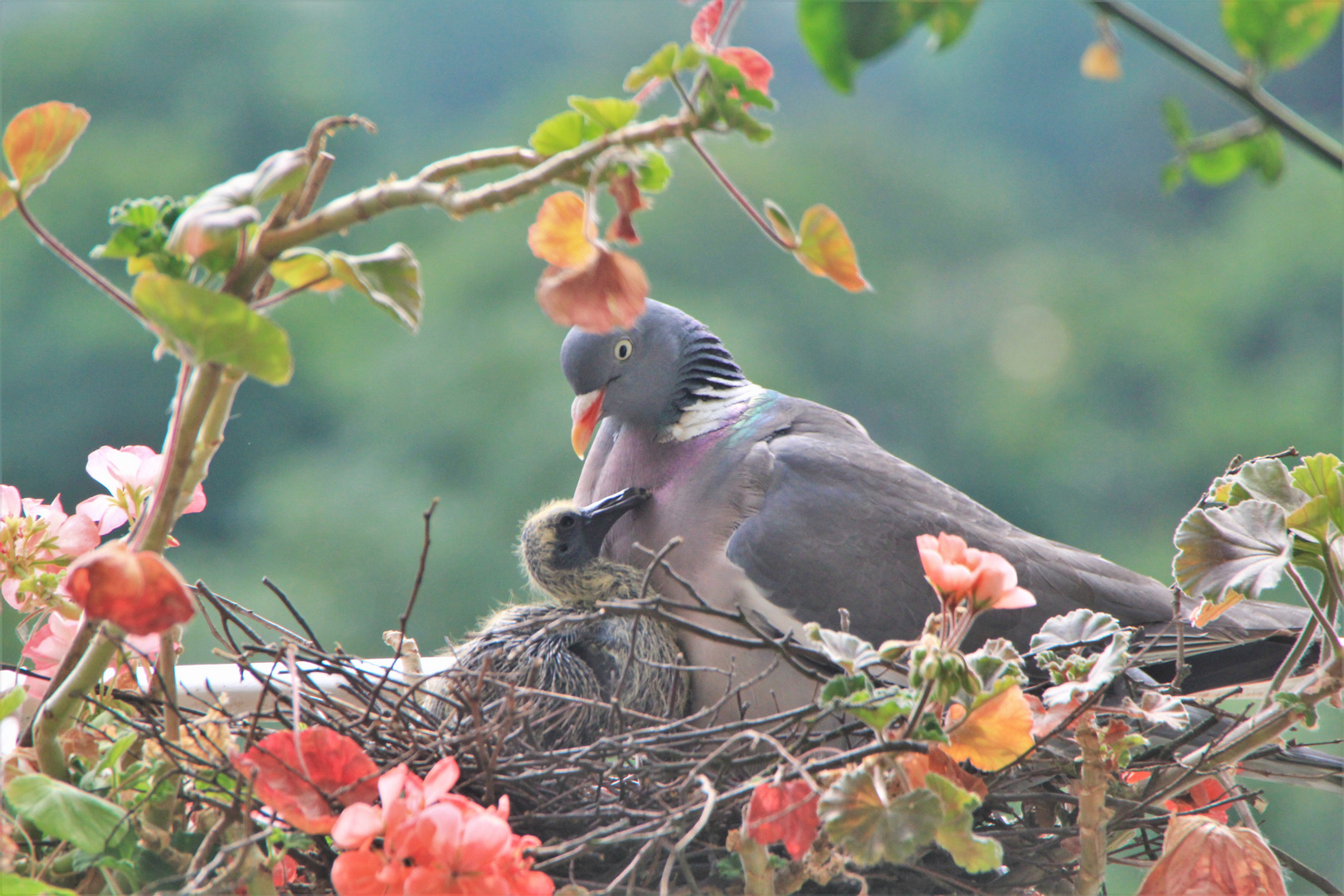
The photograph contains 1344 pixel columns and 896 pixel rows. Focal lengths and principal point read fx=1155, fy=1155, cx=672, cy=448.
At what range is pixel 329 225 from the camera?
49cm

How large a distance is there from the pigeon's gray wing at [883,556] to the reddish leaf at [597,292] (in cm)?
64

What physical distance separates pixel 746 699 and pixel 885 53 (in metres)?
0.80

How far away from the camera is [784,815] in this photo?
58cm

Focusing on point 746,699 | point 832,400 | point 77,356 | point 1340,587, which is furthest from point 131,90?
point 1340,587

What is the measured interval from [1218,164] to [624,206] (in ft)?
0.74

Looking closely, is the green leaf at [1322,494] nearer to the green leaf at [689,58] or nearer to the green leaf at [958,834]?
the green leaf at [958,834]

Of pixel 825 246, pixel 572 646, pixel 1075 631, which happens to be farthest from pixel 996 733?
pixel 572 646

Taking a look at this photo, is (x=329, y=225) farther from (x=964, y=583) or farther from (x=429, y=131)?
(x=429, y=131)

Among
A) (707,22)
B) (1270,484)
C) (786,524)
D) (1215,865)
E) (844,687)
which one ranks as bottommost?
(1215,865)

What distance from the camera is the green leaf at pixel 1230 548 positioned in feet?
2.11

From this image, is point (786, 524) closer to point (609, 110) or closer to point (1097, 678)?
point (1097, 678)

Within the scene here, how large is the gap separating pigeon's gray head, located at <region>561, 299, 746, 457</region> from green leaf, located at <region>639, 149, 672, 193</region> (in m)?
0.67

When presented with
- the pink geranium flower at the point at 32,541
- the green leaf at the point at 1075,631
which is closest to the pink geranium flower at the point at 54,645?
the pink geranium flower at the point at 32,541

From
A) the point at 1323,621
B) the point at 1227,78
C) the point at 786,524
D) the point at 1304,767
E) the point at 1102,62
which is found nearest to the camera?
the point at 1227,78
